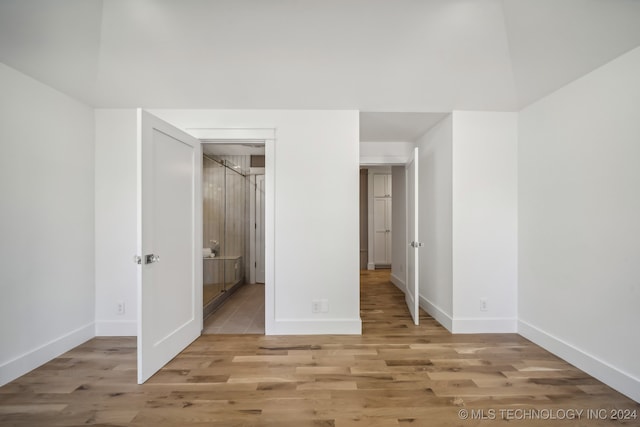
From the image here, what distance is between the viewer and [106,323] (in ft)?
8.73

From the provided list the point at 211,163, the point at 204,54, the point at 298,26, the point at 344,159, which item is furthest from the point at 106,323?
the point at 298,26

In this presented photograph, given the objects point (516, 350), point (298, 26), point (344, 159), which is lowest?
point (516, 350)

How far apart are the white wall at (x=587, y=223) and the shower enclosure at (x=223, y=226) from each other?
11.7 ft

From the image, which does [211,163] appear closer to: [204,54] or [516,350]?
[204,54]

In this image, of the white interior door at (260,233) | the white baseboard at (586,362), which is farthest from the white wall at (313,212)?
the white interior door at (260,233)

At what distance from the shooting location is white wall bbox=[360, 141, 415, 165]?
379cm

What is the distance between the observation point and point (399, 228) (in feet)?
15.6

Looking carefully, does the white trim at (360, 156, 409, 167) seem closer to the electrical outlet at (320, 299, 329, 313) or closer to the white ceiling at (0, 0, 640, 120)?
the white ceiling at (0, 0, 640, 120)

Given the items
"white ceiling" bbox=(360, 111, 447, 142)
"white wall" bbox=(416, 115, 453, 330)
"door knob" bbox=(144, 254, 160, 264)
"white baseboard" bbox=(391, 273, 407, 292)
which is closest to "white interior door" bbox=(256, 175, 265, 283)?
"white ceiling" bbox=(360, 111, 447, 142)

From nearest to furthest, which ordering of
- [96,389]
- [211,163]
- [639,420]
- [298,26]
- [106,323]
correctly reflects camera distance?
[639,420] → [96,389] → [298,26] → [106,323] → [211,163]

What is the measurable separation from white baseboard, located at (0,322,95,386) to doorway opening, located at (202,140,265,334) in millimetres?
1065

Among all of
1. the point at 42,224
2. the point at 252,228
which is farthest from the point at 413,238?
the point at 42,224

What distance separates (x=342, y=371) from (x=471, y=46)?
106 inches

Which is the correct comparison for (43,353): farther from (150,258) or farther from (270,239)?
(270,239)
